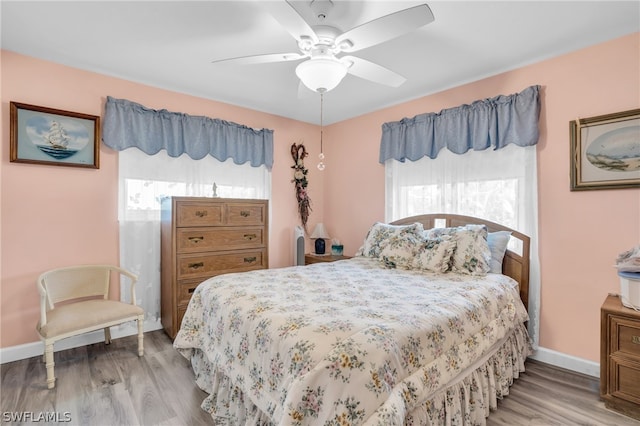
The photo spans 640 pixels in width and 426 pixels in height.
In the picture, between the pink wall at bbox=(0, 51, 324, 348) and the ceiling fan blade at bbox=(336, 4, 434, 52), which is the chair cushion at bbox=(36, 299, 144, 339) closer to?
the pink wall at bbox=(0, 51, 324, 348)

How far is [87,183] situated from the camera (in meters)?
2.94

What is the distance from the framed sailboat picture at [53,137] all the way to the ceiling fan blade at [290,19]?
6.86 feet

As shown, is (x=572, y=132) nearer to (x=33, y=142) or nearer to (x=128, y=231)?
(x=128, y=231)

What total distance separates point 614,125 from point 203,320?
3.22m

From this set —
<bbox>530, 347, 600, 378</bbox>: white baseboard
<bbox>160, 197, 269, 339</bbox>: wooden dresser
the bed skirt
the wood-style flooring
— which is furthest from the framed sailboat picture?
<bbox>530, 347, 600, 378</bbox>: white baseboard

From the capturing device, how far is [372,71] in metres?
2.23

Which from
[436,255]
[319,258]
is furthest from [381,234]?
[319,258]

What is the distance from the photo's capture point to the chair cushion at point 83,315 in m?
2.30

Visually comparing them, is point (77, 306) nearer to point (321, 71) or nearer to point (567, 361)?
point (321, 71)

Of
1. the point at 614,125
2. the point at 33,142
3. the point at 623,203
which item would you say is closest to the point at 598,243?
the point at 623,203

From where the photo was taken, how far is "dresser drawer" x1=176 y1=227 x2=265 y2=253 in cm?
309

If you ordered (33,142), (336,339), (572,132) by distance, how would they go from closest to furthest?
(336,339)
(572,132)
(33,142)

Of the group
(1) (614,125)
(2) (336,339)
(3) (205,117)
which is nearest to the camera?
(2) (336,339)

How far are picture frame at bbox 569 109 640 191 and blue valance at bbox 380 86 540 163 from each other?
31 cm
